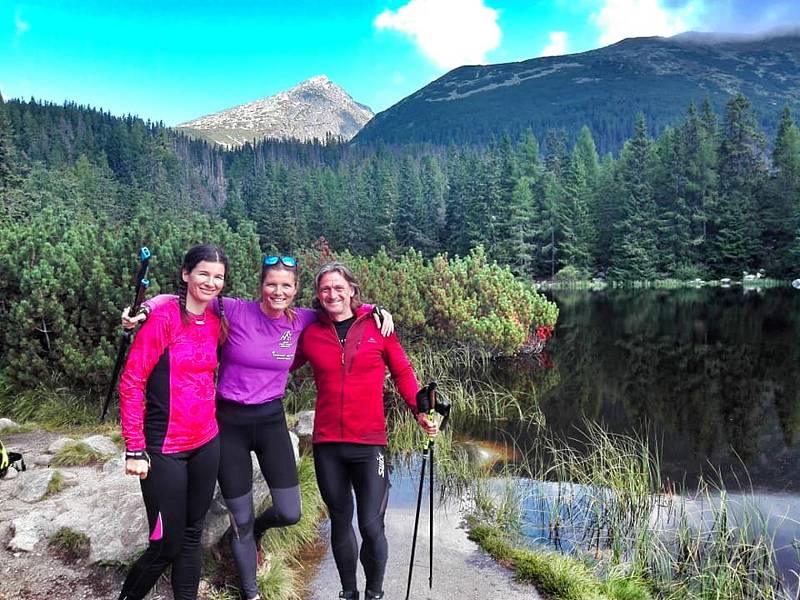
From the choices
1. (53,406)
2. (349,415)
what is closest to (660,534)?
(349,415)

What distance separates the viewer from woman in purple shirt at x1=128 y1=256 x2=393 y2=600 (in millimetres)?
3320

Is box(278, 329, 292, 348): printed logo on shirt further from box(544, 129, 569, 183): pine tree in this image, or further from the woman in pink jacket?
box(544, 129, 569, 183): pine tree

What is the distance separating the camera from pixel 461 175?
67.0 m

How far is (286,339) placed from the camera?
3.40m

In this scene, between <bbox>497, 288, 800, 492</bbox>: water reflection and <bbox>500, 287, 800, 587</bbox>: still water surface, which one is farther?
<bbox>497, 288, 800, 492</bbox>: water reflection

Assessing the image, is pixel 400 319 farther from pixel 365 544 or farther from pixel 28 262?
pixel 365 544

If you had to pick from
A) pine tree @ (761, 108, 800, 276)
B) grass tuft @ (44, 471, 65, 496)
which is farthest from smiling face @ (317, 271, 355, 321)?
pine tree @ (761, 108, 800, 276)

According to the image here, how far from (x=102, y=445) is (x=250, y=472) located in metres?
3.33

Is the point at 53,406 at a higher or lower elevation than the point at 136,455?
lower

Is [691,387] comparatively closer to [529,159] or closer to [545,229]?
[545,229]

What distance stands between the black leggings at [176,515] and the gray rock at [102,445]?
3.10 m

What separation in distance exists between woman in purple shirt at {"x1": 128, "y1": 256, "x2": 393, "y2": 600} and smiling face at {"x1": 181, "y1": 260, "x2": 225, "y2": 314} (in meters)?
0.24

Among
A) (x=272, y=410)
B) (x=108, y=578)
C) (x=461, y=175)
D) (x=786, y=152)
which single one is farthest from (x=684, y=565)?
(x=461, y=175)

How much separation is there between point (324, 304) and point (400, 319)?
805 centimetres
